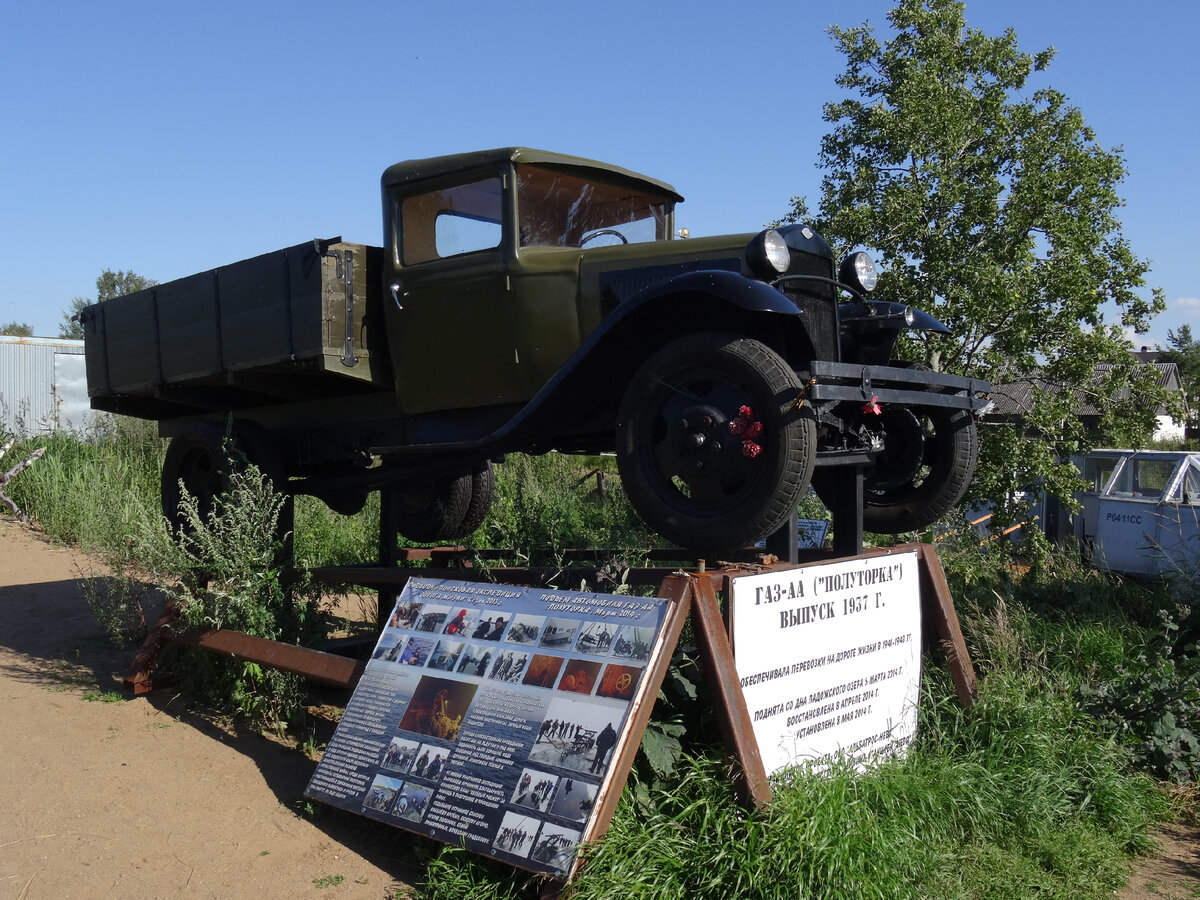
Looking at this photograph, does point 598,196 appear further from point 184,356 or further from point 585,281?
point 184,356

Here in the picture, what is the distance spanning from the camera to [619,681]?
3068 millimetres

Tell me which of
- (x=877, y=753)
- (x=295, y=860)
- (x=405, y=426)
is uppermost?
(x=405, y=426)

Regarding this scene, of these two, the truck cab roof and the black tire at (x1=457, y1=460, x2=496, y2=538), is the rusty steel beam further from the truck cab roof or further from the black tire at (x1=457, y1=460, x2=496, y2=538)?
the truck cab roof

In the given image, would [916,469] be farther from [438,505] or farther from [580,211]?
[438,505]

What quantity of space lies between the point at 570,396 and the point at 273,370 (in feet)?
6.36

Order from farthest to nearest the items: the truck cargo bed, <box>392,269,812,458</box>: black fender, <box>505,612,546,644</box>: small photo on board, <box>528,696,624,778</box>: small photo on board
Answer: the truck cargo bed → <box>392,269,812,458</box>: black fender → <box>505,612,546,644</box>: small photo on board → <box>528,696,624,778</box>: small photo on board

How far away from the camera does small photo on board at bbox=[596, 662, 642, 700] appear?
9.93ft

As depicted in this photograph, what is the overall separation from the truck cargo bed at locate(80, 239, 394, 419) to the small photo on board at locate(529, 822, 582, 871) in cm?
281

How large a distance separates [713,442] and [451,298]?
1.83 m

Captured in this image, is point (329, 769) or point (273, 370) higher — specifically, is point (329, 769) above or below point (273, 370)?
below

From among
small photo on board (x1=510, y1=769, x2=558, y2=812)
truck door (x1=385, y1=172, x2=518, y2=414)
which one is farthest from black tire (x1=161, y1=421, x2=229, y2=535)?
small photo on board (x1=510, y1=769, x2=558, y2=812)

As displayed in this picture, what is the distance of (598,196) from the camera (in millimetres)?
5148

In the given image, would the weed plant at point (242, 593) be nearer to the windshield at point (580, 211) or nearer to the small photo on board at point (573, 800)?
the windshield at point (580, 211)

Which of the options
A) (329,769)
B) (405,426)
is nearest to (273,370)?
(405,426)
